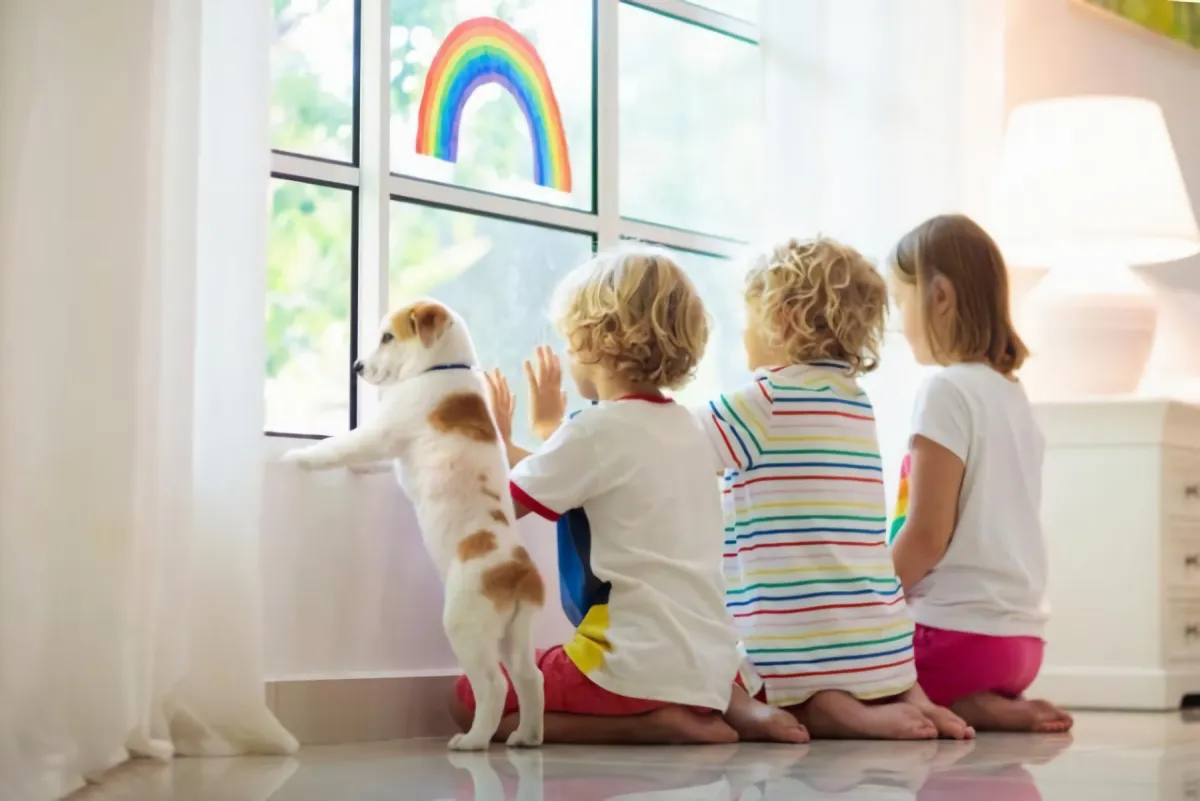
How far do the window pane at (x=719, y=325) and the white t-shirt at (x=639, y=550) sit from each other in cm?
102

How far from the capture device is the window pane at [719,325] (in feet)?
11.2

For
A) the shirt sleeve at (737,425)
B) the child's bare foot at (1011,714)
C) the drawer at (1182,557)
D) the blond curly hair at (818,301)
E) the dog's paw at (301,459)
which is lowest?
the child's bare foot at (1011,714)

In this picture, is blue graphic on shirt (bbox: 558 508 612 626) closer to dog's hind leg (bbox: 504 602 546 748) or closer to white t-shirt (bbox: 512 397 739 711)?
white t-shirt (bbox: 512 397 739 711)

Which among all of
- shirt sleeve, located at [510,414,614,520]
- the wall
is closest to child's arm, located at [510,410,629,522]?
shirt sleeve, located at [510,414,614,520]

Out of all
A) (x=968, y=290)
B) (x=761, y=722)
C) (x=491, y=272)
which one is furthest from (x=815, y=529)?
(x=491, y=272)

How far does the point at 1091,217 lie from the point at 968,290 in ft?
2.67

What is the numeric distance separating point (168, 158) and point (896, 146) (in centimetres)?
201

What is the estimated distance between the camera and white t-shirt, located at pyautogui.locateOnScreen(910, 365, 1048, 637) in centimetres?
271

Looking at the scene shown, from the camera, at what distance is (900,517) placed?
2.90 m

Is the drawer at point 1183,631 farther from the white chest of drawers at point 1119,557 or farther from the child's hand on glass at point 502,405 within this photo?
the child's hand on glass at point 502,405

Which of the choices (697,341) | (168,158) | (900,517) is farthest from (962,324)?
(168,158)

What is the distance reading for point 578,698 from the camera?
2.33 m

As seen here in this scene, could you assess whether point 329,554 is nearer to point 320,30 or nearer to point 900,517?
point 320,30

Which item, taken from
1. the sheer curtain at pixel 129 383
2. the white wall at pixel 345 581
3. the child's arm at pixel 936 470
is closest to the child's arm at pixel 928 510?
the child's arm at pixel 936 470
